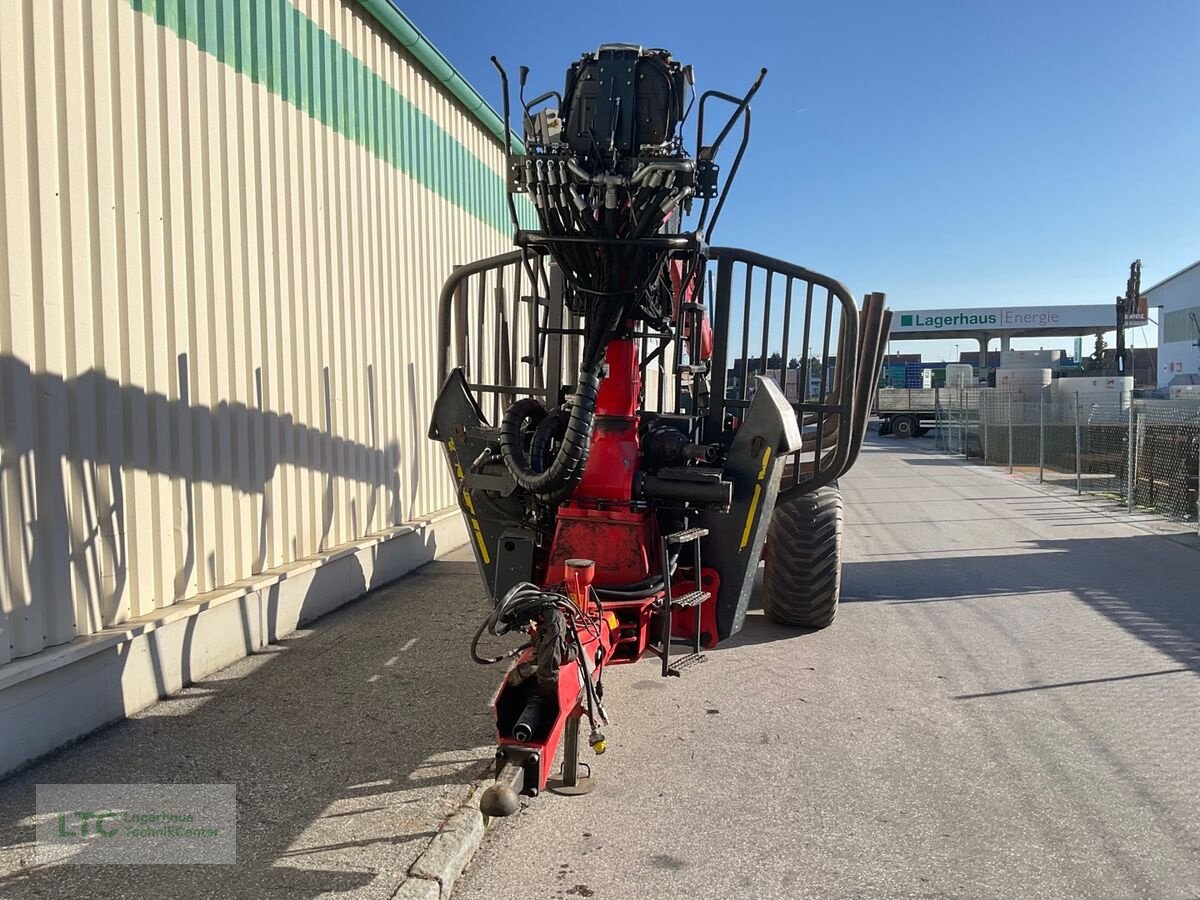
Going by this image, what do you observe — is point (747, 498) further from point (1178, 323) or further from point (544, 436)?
point (1178, 323)

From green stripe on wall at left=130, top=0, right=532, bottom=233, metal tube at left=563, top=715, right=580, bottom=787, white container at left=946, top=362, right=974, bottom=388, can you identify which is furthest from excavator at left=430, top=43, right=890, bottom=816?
white container at left=946, top=362, right=974, bottom=388

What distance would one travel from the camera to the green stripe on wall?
551cm

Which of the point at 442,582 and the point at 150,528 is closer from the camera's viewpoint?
the point at 150,528

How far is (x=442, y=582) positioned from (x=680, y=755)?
413 centimetres

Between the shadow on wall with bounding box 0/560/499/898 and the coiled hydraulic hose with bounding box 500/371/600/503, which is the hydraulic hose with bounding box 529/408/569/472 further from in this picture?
the shadow on wall with bounding box 0/560/499/898

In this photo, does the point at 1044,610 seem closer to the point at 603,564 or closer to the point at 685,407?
the point at 685,407

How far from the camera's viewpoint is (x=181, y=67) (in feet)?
17.2

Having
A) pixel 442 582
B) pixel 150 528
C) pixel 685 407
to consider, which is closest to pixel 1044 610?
pixel 685 407

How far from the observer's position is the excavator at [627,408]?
4141mm

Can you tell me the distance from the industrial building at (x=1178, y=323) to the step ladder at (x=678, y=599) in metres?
57.5

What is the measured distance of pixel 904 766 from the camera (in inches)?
169

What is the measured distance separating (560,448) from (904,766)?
91.7 inches

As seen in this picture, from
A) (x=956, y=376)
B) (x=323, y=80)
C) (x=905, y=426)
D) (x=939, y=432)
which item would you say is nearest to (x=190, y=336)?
(x=323, y=80)

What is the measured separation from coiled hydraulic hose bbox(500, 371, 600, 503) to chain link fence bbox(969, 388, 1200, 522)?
1055cm
